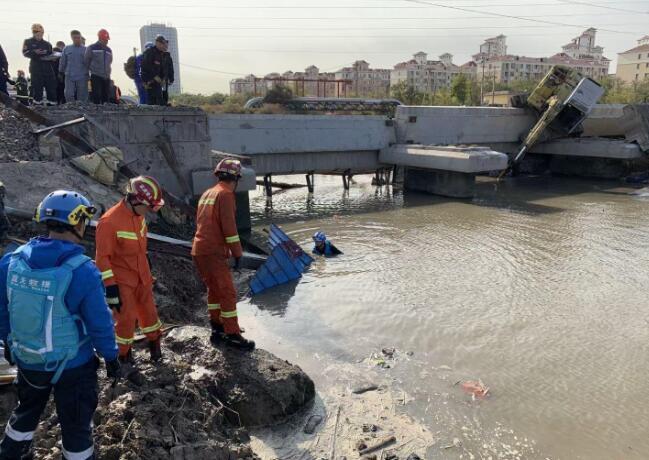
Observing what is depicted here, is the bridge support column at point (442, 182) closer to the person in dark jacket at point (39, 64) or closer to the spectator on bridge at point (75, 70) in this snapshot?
the spectator on bridge at point (75, 70)

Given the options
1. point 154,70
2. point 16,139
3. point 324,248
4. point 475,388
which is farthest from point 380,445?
point 154,70

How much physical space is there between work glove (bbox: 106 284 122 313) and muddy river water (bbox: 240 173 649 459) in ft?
7.46

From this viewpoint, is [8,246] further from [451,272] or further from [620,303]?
[620,303]

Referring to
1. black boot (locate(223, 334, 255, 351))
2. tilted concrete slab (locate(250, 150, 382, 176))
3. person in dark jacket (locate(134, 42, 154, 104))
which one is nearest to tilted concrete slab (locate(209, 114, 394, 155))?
tilted concrete slab (locate(250, 150, 382, 176))

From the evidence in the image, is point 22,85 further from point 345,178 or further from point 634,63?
point 634,63

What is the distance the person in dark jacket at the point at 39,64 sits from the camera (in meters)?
9.52

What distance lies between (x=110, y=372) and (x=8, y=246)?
3542 mm

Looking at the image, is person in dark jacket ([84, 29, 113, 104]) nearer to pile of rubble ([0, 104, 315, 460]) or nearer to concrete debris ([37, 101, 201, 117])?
concrete debris ([37, 101, 201, 117])

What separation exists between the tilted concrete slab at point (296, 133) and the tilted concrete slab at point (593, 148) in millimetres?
8262

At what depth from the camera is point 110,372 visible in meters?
2.71

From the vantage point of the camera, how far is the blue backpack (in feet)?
7.62

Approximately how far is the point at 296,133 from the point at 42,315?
13.4 metres

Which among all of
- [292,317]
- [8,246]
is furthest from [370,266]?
[8,246]

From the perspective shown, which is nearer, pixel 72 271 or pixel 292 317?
pixel 72 271
